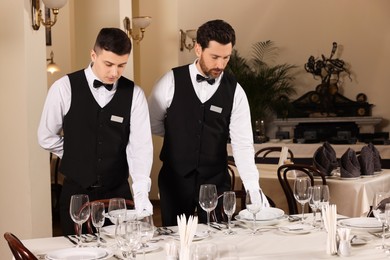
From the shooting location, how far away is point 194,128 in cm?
370

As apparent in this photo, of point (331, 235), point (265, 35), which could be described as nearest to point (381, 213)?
point (331, 235)

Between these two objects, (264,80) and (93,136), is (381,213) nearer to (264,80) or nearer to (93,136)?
(93,136)

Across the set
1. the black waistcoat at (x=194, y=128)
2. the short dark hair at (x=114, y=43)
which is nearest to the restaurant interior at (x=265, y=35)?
the black waistcoat at (x=194, y=128)

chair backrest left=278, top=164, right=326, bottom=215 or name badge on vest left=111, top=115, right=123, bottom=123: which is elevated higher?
name badge on vest left=111, top=115, right=123, bottom=123

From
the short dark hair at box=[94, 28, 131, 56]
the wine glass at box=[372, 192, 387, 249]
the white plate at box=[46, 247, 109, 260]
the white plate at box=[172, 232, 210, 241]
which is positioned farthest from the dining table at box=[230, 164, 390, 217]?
the white plate at box=[46, 247, 109, 260]

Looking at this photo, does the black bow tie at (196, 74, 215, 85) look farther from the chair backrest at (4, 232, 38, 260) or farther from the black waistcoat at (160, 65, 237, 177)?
the chair backrest at (4, 232, 38, 260)

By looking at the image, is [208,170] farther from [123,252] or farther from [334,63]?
[334,63]

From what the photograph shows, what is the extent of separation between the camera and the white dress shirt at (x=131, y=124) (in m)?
3.41

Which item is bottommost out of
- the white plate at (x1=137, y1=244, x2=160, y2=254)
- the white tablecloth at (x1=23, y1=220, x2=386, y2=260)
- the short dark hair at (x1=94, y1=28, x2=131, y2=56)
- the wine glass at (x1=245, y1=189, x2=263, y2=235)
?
the white tablecloth at (x1=23, y1=220, x2=386, y2=260)

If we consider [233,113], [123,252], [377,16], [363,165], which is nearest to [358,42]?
[377,16]

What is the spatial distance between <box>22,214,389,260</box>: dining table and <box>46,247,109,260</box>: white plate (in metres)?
0.04

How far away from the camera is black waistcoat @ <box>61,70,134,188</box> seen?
11.5 feet

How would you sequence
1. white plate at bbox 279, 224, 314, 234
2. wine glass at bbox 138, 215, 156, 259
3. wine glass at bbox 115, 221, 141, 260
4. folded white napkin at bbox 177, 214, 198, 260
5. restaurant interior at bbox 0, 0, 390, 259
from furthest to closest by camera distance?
restaurant interior at bbox 0, 0, 390, 259 < white plate at bbox 279, 224, 314, 234 < wine glass at bbox 138, 215, 156, 259 < wine glass at bbox 115, 221, 141, 260 < folded white napkin at bbox 177, 214, 198, 260

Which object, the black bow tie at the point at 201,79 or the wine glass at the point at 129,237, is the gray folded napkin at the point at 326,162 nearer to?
the black bow tie at the point at 201,79
